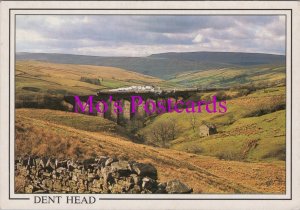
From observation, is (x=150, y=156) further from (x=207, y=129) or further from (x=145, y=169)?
(x=207, y=129)

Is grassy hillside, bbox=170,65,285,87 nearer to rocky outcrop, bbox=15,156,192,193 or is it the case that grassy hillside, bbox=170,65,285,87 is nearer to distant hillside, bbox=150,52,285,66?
distant hillside, bbox=150,52,285,66

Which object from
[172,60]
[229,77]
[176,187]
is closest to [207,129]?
[229,77]

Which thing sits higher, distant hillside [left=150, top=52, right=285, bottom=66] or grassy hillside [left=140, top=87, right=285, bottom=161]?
distant hillside [left=150, top=52, right=285, bottom=66]

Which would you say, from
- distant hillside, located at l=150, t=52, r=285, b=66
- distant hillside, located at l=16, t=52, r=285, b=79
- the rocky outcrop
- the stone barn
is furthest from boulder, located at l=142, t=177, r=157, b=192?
distant hillside, located at l=150, t=52, r=285, b=66

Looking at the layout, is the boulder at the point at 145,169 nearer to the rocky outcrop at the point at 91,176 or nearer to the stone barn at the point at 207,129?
the rocky outcrop at the point at 91,176

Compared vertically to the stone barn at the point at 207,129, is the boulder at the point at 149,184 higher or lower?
lower

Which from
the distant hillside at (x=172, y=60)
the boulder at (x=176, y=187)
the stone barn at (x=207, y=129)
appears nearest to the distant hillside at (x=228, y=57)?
the distant hillside at (x=172, y=60)

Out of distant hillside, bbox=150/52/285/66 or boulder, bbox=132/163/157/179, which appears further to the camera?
distant hillside, bbox=150/52/285/66
